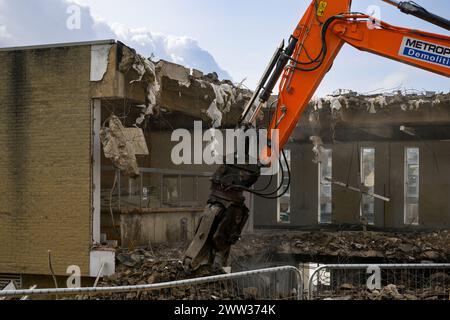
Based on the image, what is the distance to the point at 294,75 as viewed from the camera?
920 cm

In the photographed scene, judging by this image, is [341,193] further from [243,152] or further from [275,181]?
[243,152]

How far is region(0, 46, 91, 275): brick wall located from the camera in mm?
11555

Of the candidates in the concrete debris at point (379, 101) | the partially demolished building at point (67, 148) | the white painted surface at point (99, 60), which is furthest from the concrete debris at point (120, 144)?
the concrete debris at point (379, 101)

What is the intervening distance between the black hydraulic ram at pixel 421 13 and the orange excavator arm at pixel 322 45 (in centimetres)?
71

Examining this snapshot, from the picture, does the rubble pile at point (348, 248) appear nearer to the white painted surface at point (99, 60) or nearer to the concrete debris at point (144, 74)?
A: the concrete debris at point (144, 74)

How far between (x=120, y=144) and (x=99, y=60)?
1.61m

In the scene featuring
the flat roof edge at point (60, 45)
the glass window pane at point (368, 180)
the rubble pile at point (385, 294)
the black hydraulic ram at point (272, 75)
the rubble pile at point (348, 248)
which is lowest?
the rubble pile at point (348, 248)

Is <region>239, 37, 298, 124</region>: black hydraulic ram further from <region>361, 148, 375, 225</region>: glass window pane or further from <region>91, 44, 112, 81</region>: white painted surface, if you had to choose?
<region>361, 148, 375, 225</region>: glass window pane

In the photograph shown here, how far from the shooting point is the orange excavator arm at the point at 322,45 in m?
8.59

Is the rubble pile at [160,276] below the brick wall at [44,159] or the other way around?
below

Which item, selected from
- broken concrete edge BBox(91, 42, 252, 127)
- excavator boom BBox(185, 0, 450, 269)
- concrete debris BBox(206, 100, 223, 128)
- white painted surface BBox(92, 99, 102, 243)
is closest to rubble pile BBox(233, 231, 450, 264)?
concrete debris BBox(206, 100, 223, 128)

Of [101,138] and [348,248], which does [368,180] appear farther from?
[101,138]

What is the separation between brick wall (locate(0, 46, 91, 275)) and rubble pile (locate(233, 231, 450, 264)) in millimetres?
4862

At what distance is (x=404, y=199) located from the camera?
21672 millimetres
